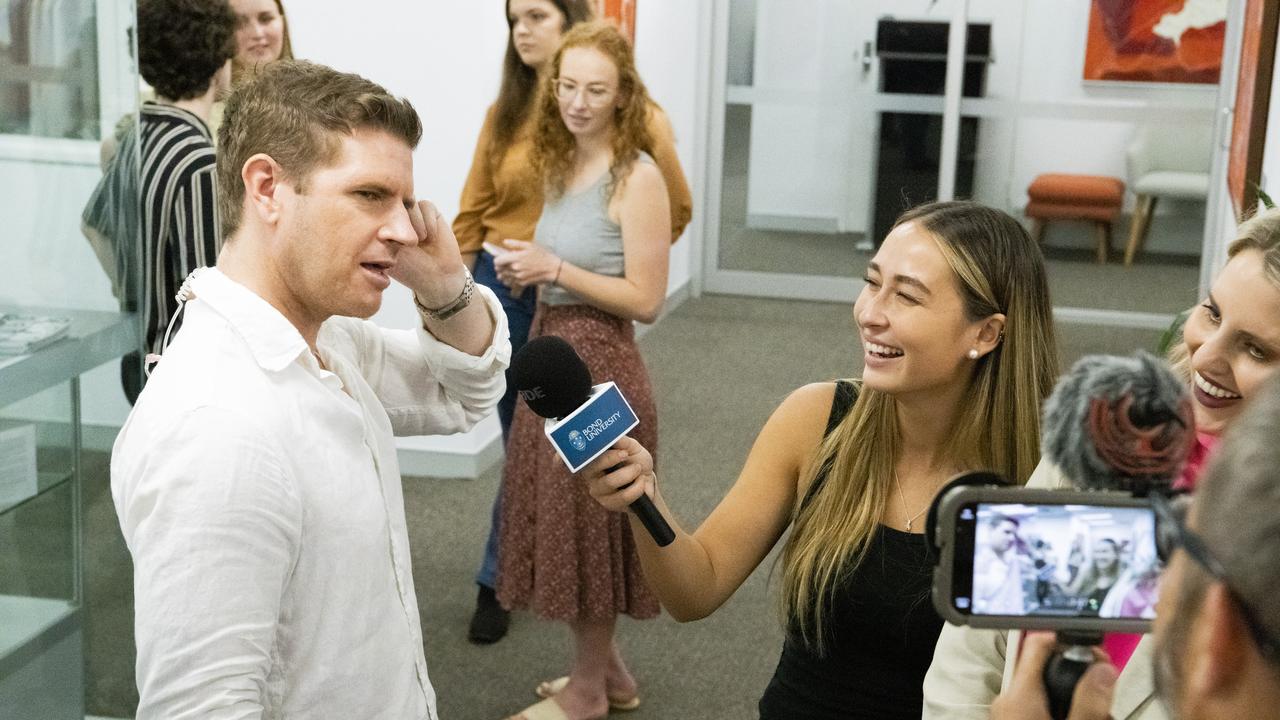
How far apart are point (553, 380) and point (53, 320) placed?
4.17 ft

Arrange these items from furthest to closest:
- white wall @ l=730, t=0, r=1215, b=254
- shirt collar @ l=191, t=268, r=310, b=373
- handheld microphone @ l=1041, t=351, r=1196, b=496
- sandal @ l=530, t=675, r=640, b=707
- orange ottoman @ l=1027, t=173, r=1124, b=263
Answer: orange ottoman @ l=1027, t=173, r=1124, b=263, white wall @ l=730, t=0, r=1215, b=254, sandal @ l=530, t=675, r=640, b=707, shirt collar @ l=191, t=268, r=310, b=373, handheld microphone @ l=1041, t=351, r=1196, b=496

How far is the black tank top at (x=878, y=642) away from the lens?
6.11ft

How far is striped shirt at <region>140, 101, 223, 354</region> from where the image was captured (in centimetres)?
274

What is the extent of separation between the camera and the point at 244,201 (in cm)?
156

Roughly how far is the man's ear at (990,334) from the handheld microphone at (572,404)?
58 cm

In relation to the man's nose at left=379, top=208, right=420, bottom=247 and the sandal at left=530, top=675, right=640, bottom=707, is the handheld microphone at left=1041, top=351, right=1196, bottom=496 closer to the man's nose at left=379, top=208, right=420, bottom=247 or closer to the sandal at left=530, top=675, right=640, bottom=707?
the man's nose at left=379, top=208, right=420, bottom=247

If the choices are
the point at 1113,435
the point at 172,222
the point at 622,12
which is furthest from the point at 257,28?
the point at 1113,435

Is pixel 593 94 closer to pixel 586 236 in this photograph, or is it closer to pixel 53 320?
pixel 586 236

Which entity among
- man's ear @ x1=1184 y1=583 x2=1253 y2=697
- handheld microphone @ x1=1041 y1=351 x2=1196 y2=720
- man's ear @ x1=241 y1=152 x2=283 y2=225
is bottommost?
man's ear @ x1=1184 y1=583 x2=1253 y2=697

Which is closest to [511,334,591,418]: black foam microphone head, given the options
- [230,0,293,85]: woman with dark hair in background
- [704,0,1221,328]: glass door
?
[230,0,293,85]: woman with dark hair in background

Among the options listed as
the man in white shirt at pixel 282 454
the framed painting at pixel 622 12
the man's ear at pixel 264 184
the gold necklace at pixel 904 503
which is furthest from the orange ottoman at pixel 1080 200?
the man's ear at pixel 264 184

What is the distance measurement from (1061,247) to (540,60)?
509cm

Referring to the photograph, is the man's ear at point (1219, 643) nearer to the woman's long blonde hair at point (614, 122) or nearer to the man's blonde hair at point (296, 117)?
the man's blonde hair at point (296, 117)

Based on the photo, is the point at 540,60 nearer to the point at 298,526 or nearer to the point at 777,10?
the point at 298,526
